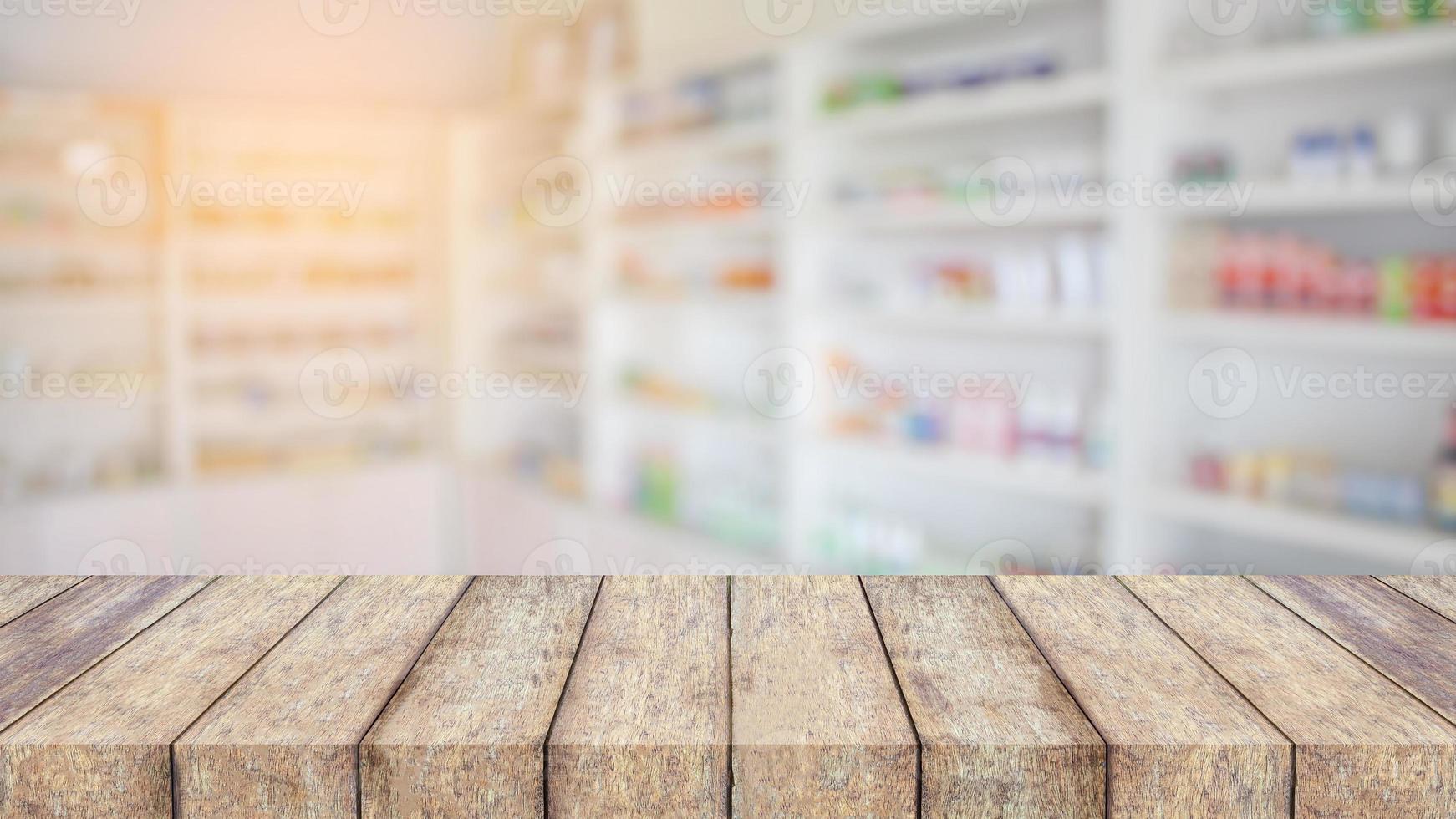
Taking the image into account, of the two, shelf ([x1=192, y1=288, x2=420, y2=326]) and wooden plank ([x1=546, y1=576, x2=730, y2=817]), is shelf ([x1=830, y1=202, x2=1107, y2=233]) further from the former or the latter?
wooden plank ([x1=546, y1=576, x2=730, y2=817])

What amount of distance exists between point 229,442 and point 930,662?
2.23 metres

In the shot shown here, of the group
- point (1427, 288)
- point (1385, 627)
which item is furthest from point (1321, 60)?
point (1385, 627)

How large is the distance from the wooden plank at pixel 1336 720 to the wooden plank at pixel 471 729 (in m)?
0.40

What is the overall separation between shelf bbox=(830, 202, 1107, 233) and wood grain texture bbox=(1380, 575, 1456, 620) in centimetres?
109

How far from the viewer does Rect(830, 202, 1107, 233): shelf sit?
6.41 feet

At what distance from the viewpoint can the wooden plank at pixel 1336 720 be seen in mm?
560

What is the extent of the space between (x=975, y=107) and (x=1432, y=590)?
1.31 meters

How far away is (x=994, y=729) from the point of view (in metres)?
0.58

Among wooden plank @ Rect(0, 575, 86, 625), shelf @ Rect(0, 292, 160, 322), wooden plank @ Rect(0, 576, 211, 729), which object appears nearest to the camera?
wooden plank @ Rect(0, 576, 211, 729)

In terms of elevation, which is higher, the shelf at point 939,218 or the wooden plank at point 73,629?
the shelf at point 939,218

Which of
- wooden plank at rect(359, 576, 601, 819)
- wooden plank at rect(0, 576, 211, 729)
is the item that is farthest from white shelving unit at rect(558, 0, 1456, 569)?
wooden plank at rect(0, 576, 211, 729)

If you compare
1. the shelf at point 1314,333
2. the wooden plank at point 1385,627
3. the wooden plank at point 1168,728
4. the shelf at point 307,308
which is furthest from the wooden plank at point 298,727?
the shelf at point 307,308

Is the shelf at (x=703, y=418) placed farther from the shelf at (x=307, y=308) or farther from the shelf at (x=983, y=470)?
the shelf at (x=307, y=308)

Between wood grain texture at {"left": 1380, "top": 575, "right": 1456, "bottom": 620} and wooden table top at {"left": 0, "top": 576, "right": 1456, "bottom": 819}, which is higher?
wood grain texture at {"left": 1380, "top": 575, "right": 1456, "bottom": 620}
